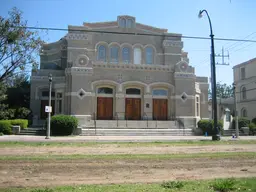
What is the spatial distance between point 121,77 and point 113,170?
20.5 m

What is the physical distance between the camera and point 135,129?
82.7ft

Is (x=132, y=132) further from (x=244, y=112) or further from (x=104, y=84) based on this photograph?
(x=244, y=112)

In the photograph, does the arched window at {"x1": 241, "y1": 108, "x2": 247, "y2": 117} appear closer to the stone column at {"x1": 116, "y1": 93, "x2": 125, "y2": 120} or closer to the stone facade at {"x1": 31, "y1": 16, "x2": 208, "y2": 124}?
the stone facade at {"x1": 31, "y1": 16, "x2": 208, "y2": 124}

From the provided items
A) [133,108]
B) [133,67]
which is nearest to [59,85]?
[133,67]

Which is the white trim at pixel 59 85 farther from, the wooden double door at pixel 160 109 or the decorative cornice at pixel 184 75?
the decorative cornice at pixel 184 75

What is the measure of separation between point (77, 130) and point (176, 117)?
10.7 metres

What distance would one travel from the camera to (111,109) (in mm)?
28625

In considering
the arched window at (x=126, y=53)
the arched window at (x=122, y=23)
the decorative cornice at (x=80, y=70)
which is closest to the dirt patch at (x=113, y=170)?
the decorative cornice at (x=80, y=70)

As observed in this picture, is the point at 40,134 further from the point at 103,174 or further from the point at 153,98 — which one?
the point at 103,174

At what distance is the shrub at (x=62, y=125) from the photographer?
22672mm

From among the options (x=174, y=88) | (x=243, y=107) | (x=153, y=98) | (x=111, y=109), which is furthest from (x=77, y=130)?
(x=243, y=107)

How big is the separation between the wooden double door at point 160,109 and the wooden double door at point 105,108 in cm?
483

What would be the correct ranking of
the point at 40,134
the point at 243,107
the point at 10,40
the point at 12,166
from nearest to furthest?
the point at 12,166
the point at 10,40
the point at 40,134
the point at 243,107

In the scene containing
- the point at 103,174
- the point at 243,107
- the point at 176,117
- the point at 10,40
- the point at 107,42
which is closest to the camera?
the point at 103,174
